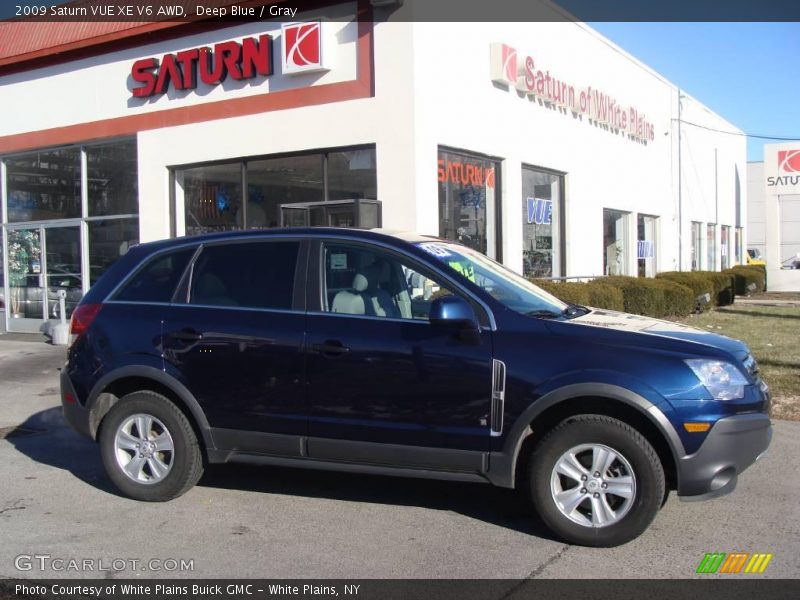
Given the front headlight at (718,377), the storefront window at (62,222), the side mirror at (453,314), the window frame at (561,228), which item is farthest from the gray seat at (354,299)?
the window frame at (561,228)

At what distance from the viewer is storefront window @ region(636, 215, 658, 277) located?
72.8ft

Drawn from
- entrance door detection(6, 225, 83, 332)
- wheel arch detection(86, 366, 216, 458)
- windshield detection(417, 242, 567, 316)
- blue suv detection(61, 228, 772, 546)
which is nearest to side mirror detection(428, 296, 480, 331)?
blue suv detection(61, 228, 772, 546)

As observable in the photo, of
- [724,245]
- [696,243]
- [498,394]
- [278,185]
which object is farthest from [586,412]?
[724,245]

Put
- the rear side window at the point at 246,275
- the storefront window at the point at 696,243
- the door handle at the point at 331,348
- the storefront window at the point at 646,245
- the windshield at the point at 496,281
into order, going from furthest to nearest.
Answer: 1. the storefront window at the point at 696,243
2. the storefront window at the point at 646,245
3. the rear side window at the point at 246,275
4. the windshield at the point at 496,281
5. the door handle at the point at 331,348

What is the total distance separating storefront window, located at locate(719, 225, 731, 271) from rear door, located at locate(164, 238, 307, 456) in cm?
2918

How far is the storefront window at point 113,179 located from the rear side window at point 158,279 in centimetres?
998

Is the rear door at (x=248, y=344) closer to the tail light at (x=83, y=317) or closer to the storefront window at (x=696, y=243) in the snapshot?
the tail light at (x=83, y=317)

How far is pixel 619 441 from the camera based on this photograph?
466 cm

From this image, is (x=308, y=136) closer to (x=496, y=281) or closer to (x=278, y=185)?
(x=278, y=185)

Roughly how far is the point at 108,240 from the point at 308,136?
5658 millimetres

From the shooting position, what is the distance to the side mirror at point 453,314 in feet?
15.8

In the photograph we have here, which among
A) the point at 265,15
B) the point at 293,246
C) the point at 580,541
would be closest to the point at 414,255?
the point at 293,246

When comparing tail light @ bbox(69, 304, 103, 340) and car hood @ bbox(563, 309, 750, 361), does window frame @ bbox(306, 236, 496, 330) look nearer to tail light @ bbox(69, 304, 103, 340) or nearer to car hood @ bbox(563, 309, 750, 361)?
car hood @ bbox(563, 309, 750, 361)

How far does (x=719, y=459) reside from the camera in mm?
4598
